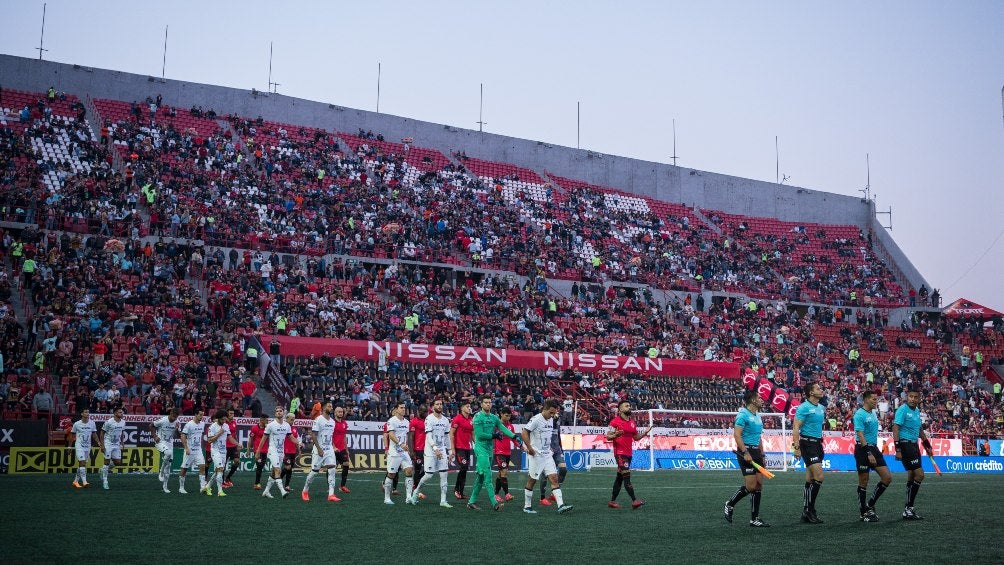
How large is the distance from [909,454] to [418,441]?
10.2 metres

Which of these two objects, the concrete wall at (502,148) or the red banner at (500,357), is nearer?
the red banner at (500,357)

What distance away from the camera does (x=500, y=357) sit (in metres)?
43.2

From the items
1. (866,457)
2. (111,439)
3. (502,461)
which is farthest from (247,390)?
(866,457)

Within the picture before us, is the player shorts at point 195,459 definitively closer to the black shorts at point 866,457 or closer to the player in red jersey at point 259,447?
the player in red jersey at point 259,447

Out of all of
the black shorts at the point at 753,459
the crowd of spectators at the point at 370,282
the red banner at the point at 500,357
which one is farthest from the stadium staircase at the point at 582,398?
the black shorts at the point at 753,459

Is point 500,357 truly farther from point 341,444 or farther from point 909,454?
point 909,454

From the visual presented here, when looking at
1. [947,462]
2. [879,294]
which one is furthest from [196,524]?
[879,294]

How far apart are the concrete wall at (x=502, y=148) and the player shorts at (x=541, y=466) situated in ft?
137

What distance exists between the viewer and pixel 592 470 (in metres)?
35.6

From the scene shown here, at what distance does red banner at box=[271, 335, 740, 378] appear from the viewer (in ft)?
129

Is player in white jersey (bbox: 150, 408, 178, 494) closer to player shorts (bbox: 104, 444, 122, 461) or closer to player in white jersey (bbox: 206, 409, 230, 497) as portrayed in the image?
player in white jersey (bbox: 206, 409, 230, 497)

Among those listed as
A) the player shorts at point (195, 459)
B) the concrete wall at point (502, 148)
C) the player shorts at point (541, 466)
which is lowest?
the player shorts at point (195, 459)

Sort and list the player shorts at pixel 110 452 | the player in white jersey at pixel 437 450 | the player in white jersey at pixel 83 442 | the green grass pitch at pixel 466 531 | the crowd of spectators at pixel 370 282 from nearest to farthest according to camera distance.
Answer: the green grass pitch at pixel 466 531, the player in white jersey at pixel 437 450, the player in white jersey at pixel 83 442, the player shorts at pixel 110 452, the crowd of spectators at pixel 370 282

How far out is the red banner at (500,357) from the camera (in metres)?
39.3
